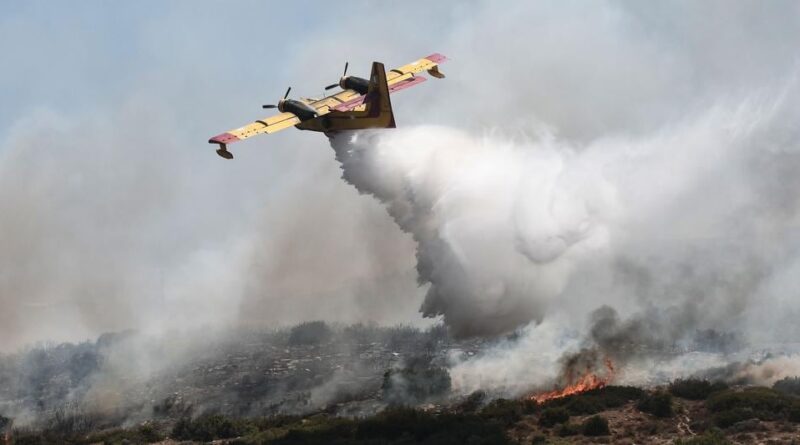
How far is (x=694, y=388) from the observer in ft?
182

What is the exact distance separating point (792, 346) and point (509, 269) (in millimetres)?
21144

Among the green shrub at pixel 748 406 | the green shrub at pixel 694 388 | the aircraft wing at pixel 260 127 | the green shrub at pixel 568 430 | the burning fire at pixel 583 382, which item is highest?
the aircraft wing at pixel 260 127

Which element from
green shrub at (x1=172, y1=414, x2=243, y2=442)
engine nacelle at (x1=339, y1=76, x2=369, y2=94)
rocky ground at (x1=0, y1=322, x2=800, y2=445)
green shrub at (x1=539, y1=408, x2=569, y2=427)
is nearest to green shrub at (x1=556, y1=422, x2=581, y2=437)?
rocky ground at (x1=0, y1=322, x2=800, y2=445)

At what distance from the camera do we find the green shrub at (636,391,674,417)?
170 feet

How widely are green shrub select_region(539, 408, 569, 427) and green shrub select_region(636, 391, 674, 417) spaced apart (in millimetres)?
3966

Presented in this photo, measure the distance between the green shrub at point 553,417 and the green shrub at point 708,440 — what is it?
24.1 feet

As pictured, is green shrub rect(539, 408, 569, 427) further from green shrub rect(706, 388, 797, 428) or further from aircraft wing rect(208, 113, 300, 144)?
aircraft wing rect(208, 113, 300, 144)

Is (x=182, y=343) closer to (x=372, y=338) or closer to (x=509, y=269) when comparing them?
(x=372, y=338)

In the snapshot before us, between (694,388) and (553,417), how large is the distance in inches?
339

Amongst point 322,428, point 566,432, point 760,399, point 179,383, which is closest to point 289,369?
point 179,383

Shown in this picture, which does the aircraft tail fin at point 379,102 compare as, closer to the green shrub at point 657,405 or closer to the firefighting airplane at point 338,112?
the firefighting airplane at point 338,112

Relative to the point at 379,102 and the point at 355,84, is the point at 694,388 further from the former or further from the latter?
the point at 355,84

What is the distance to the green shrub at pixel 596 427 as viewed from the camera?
50031mm

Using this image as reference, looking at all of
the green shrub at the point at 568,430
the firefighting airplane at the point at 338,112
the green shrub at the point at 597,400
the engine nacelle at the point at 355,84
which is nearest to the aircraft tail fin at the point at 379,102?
the firefighting airplane at the point at 338,112
